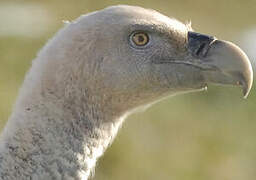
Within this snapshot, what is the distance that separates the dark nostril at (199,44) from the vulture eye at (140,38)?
31cm

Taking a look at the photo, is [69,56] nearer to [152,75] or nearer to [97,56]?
[97,56]

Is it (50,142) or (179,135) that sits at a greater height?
(50,142)

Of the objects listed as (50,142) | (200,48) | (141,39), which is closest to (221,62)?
(200,48)

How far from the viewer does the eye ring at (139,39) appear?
7.19 meters

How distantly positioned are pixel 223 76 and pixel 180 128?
29.7ft

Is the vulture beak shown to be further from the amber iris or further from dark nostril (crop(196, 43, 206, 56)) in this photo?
the amber iris

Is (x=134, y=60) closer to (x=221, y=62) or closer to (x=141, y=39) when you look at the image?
(x=141, y=39)

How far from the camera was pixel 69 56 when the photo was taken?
23.0 ft

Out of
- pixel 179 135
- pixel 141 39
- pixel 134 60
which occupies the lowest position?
pixel 179 135

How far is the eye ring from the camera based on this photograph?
719 centimetres

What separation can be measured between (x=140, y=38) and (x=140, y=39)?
0.03ft

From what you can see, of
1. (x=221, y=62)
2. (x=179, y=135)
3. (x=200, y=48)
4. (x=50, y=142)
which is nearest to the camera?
(x=50, y=142)

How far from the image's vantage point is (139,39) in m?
7.25

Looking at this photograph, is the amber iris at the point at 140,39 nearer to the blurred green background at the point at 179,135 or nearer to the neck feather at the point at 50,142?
the neck feather at the point at 50,142
